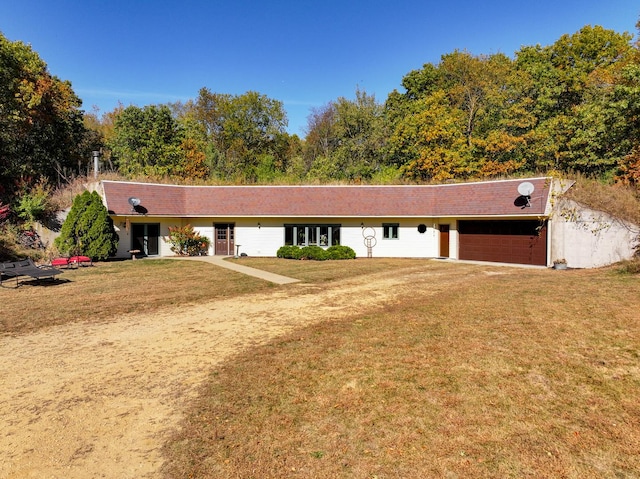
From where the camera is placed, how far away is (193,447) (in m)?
4.00

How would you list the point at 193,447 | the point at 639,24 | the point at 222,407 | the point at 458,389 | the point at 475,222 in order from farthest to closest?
the point at 475,222, the point at 639,24, the point at 458,389, the point at 222,407, the point at 193,447

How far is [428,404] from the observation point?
15.8 feet

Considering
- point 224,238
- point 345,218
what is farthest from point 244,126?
point 345,218

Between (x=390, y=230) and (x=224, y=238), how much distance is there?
11.8 m

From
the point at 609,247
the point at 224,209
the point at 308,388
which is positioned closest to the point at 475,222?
the point at 609,247

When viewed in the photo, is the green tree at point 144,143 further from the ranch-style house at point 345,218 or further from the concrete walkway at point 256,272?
the concrete walkway at point 256,272

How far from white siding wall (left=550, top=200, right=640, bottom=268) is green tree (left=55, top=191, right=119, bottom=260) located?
25520 mm

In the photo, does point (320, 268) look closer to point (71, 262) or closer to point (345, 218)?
point (345, 218)

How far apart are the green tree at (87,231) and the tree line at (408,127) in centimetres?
571

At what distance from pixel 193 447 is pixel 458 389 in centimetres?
363

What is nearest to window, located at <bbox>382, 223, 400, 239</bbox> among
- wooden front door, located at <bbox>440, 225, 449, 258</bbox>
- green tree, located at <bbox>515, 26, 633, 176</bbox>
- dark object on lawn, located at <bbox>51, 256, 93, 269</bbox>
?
wooden front door, located at <bbox>440, 225, 449, 258</bbox>

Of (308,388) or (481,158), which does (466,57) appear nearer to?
(481,158)

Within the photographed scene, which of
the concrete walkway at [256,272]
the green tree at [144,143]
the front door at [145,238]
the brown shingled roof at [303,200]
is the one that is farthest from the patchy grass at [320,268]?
the green tree at [144,143]

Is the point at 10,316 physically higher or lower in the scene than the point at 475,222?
lower
